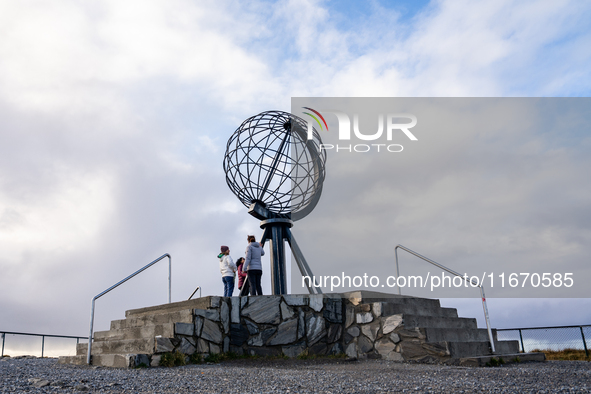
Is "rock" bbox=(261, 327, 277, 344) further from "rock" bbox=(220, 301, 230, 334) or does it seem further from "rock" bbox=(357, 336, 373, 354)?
"rock" bbox=(357, 336, 373, 354)

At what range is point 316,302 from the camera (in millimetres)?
8273

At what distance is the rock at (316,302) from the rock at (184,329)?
216cm

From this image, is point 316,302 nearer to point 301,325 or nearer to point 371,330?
point 301,325

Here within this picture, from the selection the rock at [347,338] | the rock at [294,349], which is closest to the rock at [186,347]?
the rock at [294,349]

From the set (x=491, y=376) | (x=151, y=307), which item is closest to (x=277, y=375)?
(x=491, y=376)

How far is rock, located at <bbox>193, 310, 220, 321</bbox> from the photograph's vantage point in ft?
24.6

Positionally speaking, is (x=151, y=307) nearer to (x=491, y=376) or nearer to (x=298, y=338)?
(x=298, y=338)

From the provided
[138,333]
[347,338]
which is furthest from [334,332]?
[138,333]

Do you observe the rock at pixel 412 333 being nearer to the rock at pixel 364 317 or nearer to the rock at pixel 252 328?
the rock at pixel 364 317

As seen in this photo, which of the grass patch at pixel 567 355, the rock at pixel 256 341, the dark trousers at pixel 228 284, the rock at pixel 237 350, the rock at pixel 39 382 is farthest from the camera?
the grass patch at pixel 567 355

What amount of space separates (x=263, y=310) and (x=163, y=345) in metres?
1.85

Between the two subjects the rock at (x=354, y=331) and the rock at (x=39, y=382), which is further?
Answer: the rock at (x=354, y=331)

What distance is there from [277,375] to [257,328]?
2423mm

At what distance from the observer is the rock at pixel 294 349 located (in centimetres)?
779
